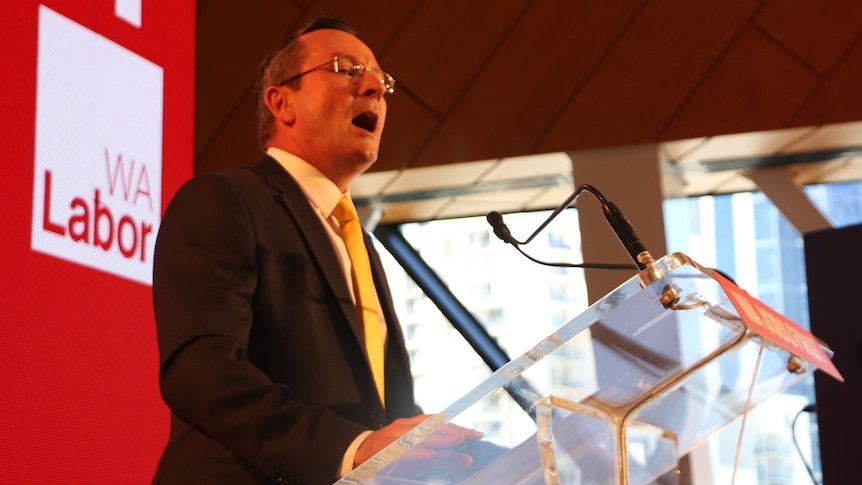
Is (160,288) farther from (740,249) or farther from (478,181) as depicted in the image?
(740,249)

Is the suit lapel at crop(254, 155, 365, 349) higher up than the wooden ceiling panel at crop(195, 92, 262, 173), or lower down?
lower down

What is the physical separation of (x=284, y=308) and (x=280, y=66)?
2.06 feet

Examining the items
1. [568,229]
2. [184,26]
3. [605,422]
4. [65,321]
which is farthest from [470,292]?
[605,422]

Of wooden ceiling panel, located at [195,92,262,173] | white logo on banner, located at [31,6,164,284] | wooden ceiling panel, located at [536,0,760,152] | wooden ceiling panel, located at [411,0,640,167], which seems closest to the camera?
white logo on banner, located at [31,6,164,284]

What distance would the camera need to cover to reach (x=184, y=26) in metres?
2.85

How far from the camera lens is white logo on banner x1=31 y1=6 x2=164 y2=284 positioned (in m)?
2.20

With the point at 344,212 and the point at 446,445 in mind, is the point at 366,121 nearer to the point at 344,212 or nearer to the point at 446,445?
the point at 344,212

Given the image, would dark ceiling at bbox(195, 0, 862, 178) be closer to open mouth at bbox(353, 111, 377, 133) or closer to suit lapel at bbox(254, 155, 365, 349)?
open mouth at bbox(353, 111, 377, 133)

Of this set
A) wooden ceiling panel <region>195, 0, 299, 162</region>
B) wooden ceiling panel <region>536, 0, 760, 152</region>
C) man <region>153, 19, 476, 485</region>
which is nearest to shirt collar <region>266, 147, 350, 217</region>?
man <region>153, 19, 476, 485</region>

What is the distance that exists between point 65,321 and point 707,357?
154 centimetres

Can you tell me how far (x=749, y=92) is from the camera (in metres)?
4.21

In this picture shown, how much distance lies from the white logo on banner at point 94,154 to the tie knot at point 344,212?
0.71 meters

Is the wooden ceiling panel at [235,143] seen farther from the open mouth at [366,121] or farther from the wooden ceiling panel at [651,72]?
the open mouth at [366,121]

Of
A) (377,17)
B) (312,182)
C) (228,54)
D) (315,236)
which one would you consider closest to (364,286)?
(315,236)
